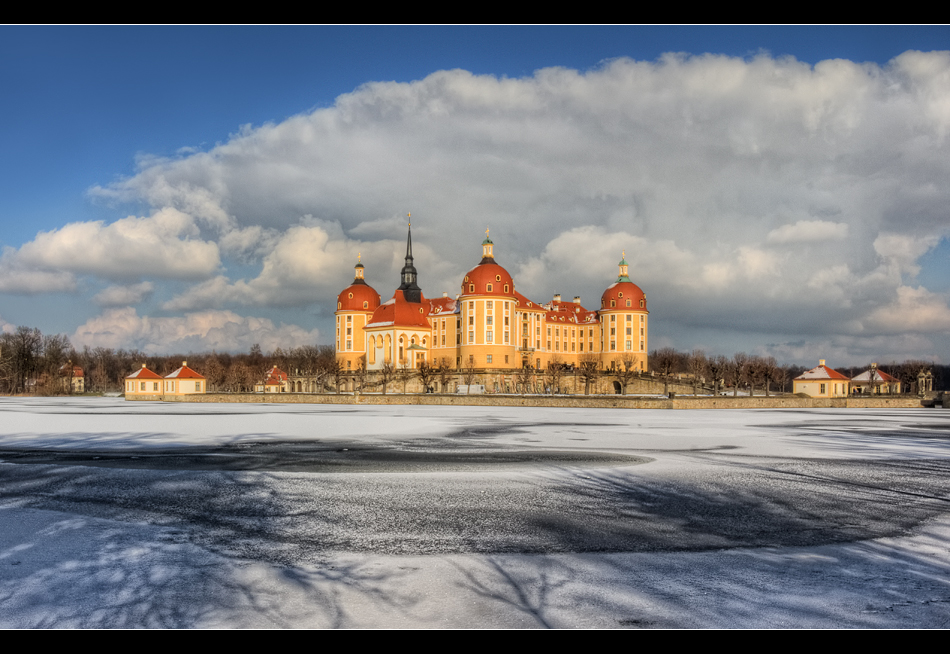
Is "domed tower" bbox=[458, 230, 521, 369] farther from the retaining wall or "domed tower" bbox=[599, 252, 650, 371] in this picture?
the retaining wall

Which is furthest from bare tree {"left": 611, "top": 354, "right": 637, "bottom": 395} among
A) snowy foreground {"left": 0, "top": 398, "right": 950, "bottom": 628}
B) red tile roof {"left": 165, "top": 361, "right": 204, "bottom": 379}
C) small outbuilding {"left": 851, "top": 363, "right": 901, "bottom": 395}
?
snowy foreground {"left": 0, "top": 398, "right": 950, "bottom": 628}

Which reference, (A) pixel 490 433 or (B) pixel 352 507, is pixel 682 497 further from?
(A) pixel 490 433

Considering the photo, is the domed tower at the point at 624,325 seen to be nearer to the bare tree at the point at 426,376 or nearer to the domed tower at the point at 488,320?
the domed tower at the point at 488,320

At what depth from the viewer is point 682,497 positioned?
13.0m

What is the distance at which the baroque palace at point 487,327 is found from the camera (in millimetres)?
93562

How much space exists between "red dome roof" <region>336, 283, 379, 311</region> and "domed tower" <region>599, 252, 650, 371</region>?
34.5 meters

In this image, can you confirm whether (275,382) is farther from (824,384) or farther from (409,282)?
(824,384)

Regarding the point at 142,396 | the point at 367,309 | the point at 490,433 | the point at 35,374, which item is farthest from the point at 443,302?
the point at 490,433

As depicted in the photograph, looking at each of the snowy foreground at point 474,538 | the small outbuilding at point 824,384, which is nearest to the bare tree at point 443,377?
the small outbuilding at point 824,384

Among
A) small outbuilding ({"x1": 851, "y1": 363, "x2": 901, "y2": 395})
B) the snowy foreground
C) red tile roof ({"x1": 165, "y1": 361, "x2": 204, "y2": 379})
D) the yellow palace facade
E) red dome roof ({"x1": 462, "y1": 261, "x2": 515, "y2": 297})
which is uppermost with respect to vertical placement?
red dome roof ({"x1": 462, "y1": 261, "x2": 515, "y2": 297})

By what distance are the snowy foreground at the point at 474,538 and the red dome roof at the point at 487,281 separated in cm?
7355

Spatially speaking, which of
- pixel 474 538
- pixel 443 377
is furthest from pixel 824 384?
pixel 474 538

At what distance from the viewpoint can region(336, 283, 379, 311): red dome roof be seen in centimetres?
10750
